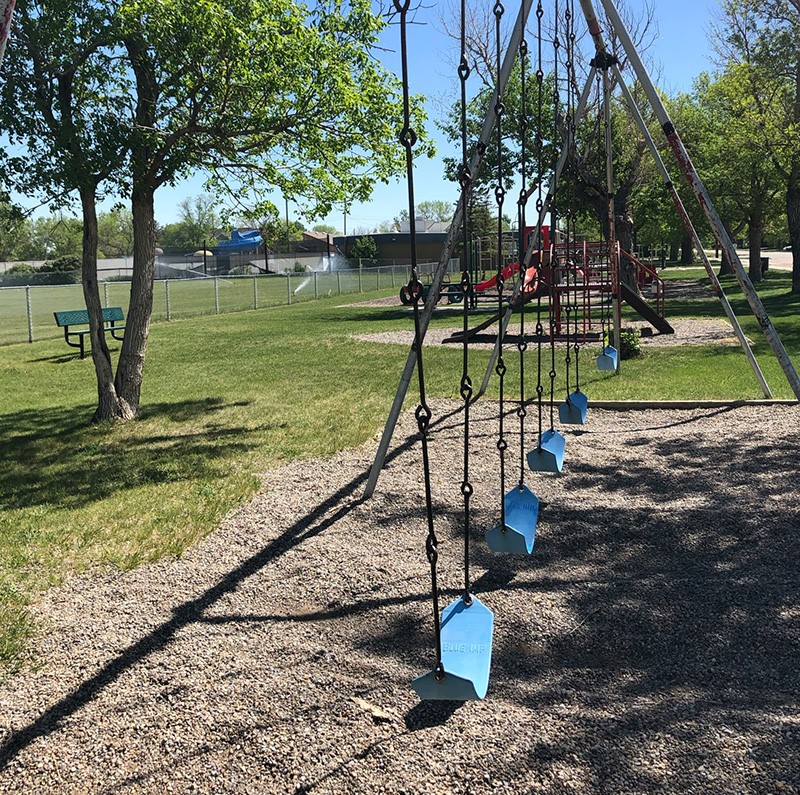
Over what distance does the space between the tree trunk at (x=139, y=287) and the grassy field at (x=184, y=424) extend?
0.63m

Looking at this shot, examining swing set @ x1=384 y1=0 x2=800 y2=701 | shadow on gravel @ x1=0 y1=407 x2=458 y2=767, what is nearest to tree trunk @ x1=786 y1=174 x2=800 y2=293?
swing set @ x1=384 y1=0 x2=800 y2=701

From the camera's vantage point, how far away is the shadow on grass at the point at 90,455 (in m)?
5.93

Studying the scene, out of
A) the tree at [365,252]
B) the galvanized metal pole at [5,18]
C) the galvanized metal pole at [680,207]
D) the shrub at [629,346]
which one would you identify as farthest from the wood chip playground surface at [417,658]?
the tree at [365,252]

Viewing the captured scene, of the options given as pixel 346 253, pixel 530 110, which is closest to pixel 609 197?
pixel 530 110

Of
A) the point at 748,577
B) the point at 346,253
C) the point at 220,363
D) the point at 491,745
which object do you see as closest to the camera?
the point at 491,745

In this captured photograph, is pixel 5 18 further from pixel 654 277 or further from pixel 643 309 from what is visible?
pixel 654 277

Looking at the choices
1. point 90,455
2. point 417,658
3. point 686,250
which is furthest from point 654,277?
point 686,250

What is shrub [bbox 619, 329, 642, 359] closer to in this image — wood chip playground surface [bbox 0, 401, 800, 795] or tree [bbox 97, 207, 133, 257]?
wood chip playground surface [bbox 0, 401, 800, 795]

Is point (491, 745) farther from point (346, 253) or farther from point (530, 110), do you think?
point (346, 253)

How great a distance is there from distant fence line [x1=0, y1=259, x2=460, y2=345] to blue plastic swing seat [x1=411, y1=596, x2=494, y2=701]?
52.5 ft

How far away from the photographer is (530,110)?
74.9 feet

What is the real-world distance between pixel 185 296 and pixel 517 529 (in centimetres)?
3401

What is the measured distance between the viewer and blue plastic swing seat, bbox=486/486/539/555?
3723mm

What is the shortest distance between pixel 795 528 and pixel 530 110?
67.2 ft
